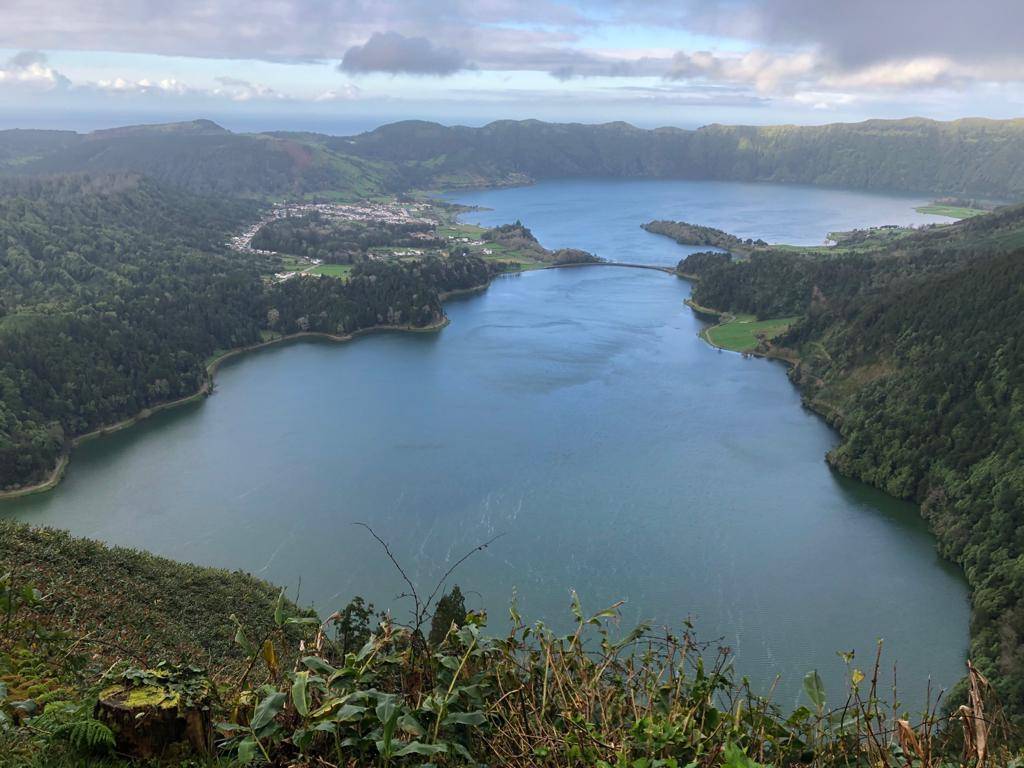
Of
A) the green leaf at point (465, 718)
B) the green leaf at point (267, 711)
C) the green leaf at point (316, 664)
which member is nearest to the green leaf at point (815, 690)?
the green leaf at point (465, 718)

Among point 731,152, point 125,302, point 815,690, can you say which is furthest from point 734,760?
point 731,152

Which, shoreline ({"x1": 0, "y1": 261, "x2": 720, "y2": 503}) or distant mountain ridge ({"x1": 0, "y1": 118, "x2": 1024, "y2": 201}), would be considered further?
distant mountain ridge ({"x1": 0, "y1": 118, "x2": 1024, "y2": 201})

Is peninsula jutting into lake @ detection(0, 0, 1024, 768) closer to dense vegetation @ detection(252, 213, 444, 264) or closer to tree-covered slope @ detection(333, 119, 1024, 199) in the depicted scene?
dense vegetation @ detection(252, 213, 444, 264)

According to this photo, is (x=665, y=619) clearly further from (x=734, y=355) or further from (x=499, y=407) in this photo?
(x=734, y=355)

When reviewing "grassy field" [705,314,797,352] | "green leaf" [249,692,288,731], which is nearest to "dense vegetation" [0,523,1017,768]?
"green leaf" [249,692,288,731]

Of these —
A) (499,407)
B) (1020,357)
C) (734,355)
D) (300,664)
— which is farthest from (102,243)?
(300,664)

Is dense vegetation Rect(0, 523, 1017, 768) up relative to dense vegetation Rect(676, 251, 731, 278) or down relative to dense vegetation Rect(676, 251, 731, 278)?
up

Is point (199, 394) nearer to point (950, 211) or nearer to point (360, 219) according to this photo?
point (360, 219)
